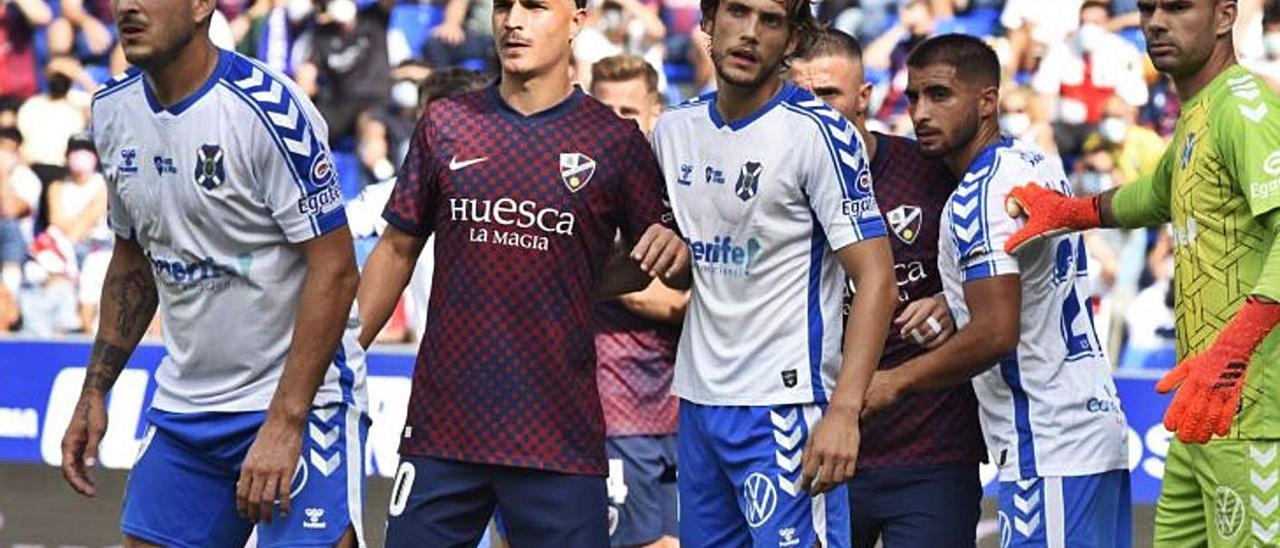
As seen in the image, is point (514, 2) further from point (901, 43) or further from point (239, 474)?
point (901, 43)

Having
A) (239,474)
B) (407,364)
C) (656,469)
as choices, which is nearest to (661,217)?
(239,474)

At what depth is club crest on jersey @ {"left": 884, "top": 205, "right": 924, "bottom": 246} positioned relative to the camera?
7.21m

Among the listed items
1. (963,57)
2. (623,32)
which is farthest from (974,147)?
(623,32)

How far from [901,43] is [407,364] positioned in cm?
434

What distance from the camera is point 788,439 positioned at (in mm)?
6449

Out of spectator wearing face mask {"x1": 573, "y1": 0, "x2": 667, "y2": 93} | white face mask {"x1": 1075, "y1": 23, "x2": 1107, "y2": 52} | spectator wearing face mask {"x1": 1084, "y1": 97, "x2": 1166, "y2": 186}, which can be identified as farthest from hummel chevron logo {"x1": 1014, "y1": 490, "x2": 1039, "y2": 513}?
spectator wearing face mask {"x1": 573, "y1": 0, "x2": 667, "y2": 93}

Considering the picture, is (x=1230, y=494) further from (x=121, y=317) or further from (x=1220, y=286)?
(x=121, y=317)

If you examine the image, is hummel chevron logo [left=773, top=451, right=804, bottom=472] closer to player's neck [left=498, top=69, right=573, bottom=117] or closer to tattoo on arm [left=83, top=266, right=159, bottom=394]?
player's neck [left=498, top=69, right=573, bottom=117]

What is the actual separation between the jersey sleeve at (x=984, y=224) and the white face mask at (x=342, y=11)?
9.43 meters

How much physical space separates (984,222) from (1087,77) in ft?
25.7

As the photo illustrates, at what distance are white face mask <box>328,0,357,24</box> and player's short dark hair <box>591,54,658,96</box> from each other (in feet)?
22.0

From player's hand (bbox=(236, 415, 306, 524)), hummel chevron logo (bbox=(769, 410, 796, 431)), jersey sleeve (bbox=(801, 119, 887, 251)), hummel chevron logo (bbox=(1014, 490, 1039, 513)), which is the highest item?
jersey sleeve (bbox=(801, 119, 887, 251))

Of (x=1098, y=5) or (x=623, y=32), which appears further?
(x=623, y=32)

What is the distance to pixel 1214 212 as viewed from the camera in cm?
619
